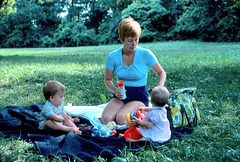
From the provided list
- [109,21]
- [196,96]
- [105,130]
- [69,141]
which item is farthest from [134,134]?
[109,21]

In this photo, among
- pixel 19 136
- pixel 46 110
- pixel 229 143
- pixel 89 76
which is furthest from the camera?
pixel 89 76

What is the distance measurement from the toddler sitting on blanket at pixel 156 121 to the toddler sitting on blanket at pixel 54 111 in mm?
880

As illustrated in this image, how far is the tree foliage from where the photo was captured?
27.3 m

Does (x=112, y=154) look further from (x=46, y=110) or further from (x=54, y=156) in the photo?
(x=46, y=110)

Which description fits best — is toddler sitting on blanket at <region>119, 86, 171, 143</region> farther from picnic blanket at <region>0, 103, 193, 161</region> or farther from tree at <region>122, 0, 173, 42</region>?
tree at <region>122, 0, 173, 42</region>

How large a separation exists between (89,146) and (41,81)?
407 centimetres

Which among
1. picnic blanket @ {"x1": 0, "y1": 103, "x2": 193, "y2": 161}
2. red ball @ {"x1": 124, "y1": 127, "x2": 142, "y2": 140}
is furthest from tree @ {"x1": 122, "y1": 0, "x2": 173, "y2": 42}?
red ball @ {"x1": 124, "y1": 127, "x2": 142, "y2": 140}

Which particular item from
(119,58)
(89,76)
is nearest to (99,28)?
(89,76)

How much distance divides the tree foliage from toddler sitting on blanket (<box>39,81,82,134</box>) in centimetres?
2439

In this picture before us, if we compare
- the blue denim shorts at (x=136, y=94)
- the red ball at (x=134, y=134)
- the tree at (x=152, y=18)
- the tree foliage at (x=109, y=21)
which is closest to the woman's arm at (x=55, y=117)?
the red ball at (x=134, y=134)

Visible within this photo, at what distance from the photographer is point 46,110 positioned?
11.4 feet

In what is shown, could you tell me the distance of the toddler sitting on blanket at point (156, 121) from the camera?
117 inches

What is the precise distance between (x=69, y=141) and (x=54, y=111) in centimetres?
71

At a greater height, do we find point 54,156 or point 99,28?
point 99,28
